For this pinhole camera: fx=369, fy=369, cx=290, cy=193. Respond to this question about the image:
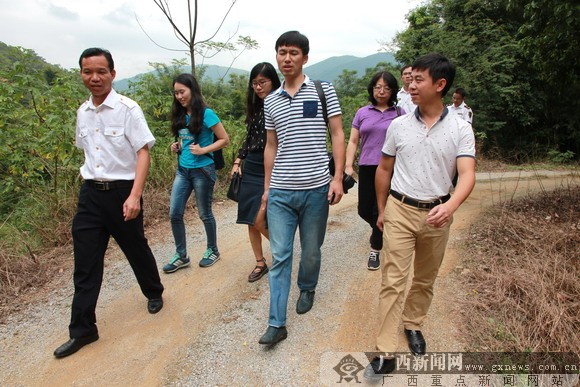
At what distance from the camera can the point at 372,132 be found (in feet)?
11.2

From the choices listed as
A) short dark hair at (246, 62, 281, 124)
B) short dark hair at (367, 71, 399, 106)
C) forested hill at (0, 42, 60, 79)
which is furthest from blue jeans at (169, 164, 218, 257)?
forested hill at (0, 42, 60, 79)

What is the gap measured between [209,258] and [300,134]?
6.43ft

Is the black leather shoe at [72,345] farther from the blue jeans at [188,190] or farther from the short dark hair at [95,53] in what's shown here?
the short dark hair at [95,53]

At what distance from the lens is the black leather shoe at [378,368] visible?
7.22 ft

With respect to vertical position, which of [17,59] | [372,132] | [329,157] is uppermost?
[17,59]

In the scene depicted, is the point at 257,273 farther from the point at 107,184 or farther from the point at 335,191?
the point at 107,184

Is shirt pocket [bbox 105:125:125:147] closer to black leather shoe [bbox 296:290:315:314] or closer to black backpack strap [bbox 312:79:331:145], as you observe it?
black backpack strap [bbox 312:79:331:145]

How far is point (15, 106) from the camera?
486 cm

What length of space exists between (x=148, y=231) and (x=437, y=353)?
3685mm

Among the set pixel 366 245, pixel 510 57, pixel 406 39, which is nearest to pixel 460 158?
pixel 366 245

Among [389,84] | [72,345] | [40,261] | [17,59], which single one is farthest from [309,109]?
[17,59]

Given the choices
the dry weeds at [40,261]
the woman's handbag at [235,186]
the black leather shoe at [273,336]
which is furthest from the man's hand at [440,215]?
the dry weeds at [40,261]

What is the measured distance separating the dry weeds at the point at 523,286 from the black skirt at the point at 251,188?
1.84 metres

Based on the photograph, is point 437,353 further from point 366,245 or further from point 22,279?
point 22,279
